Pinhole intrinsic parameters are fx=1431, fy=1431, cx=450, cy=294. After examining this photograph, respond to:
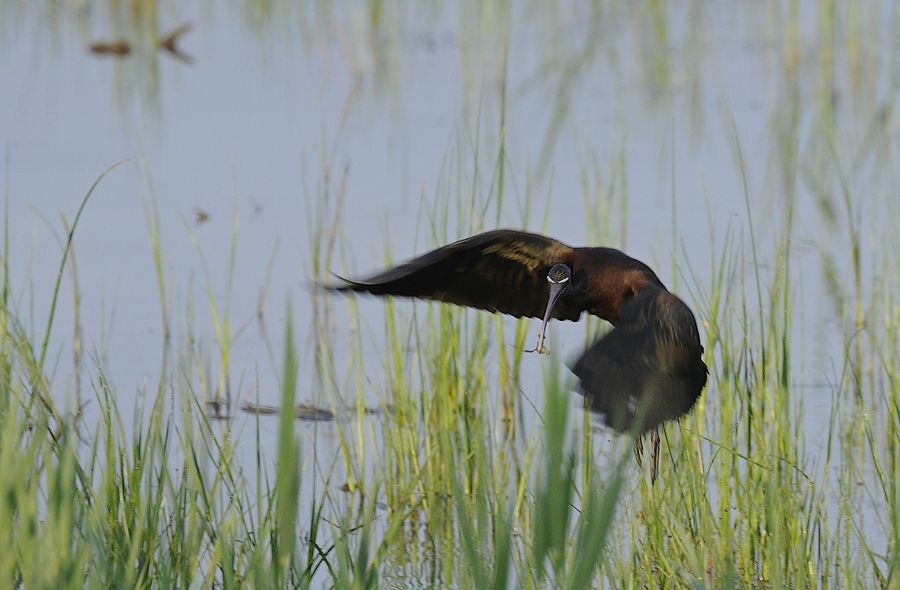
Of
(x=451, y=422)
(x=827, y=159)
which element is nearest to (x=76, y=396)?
(x=451, y=422)

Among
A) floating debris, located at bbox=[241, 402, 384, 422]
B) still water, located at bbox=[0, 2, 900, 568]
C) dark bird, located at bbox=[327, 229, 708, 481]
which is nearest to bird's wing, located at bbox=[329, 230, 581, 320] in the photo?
dark bird, located at bbox=[327, 229, 708, 481]

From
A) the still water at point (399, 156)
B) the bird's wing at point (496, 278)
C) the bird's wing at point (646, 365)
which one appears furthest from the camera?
the still water at point (399, 156)

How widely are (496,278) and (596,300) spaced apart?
26cm

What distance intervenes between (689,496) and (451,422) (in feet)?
2.46

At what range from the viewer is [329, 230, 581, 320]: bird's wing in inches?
128

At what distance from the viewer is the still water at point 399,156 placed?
14.2 feet

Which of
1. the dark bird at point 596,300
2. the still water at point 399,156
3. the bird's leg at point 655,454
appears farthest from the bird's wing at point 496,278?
the bird's leg at point 655,454

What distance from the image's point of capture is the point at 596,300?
329 centimetres

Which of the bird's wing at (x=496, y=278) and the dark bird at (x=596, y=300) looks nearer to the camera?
the dark bird at (x=596, y=300)

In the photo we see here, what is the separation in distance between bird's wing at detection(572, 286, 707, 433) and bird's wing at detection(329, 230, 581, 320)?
326mm

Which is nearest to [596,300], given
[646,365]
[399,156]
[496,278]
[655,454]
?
[496,278]

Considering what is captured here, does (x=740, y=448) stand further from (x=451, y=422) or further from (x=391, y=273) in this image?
(x=391, y=273)

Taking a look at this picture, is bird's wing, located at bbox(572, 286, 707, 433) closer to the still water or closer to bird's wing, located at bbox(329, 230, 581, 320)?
bird's wing, located at bbox(329, 230, 581, 320)

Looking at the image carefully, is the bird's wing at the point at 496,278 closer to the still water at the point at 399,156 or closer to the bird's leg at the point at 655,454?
the still water at the point at 399,156
